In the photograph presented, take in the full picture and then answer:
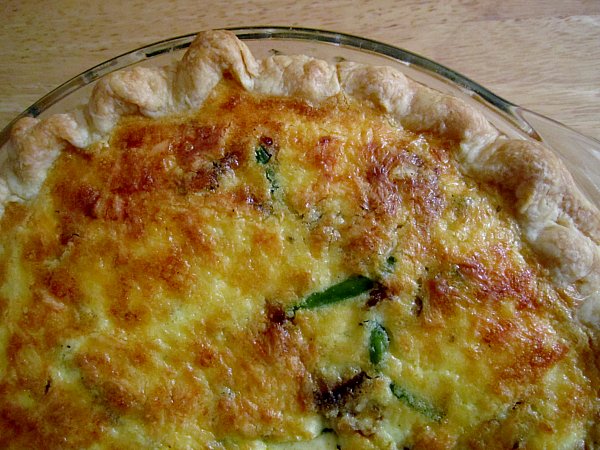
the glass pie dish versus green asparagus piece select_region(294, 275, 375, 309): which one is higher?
the glass pie dish

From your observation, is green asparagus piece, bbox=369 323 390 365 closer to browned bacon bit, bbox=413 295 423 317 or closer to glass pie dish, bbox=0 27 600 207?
browned bacon bit, bbox=413 295 423 317

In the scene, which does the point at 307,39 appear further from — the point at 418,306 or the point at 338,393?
the point at 338,393

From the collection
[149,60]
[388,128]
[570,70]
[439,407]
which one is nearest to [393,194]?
[388,128]

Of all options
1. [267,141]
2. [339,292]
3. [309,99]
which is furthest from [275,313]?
[309,99]

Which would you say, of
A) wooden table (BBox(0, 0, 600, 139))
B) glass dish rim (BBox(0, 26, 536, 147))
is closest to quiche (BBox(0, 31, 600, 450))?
glass dish rim (BBox(0, 26, 536, 147))

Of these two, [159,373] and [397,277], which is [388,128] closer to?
[397,277]

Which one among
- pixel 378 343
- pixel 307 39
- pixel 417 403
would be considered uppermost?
pixel 307 39

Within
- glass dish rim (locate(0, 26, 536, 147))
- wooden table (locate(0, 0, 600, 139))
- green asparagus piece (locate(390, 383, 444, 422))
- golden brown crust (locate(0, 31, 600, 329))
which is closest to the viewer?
green asparagus piece (locate(390, 383, 444, 422))
